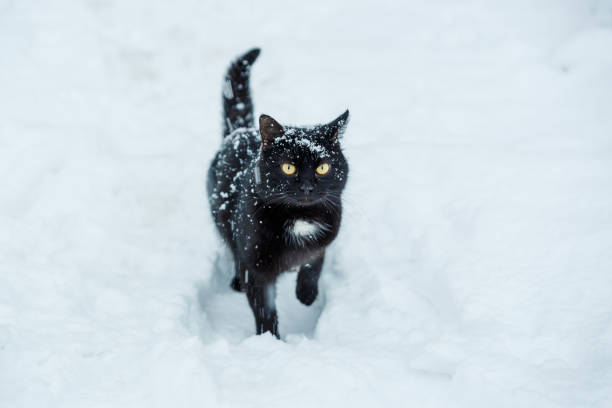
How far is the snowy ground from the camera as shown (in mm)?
1799

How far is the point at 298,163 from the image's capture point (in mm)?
2070

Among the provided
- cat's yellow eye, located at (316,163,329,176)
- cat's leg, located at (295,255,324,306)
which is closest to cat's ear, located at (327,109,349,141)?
cat's yellow eye, located at (316,163,329,176)

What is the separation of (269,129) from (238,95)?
97cm

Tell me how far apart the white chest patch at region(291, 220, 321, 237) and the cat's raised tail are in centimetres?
109

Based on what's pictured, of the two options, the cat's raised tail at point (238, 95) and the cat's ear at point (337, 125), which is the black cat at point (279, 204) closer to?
the cat's ear at point (337, 125)

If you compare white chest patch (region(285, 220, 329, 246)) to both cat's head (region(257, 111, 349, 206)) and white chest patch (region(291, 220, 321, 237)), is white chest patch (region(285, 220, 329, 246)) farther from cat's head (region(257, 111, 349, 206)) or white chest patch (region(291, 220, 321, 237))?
cat's head (region(257, 111, 349, 206))

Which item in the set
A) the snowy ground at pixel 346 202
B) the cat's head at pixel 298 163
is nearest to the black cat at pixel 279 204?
the cat's head at pixel 298 163

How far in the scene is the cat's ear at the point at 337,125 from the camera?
2133 millimetres

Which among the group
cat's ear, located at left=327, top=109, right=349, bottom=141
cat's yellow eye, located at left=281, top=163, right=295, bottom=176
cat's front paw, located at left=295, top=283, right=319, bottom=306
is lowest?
cat's front paw, located at left=295, top=283, right=319, bottom=306

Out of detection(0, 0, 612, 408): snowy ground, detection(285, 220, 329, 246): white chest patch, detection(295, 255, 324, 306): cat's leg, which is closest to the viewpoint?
Answer: detection(0, 0, 612, 408): snowy ground

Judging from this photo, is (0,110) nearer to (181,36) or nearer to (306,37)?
(181,36)

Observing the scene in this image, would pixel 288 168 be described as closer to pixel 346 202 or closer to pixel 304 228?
pixel 304 228

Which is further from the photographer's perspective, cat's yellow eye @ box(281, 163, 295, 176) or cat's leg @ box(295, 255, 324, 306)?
cat's leg @ box(295, 255, 324, 306)

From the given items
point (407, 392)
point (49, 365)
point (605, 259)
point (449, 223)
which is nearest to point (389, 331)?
point (407, 392)
